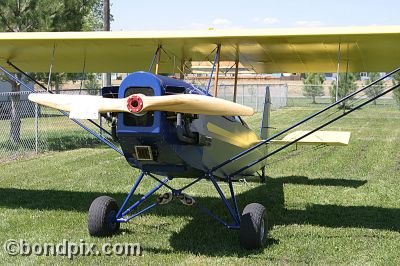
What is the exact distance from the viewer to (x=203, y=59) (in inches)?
315

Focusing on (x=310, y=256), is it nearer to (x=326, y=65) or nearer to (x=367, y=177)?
(x=326, y=65)

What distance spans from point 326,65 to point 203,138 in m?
4.03

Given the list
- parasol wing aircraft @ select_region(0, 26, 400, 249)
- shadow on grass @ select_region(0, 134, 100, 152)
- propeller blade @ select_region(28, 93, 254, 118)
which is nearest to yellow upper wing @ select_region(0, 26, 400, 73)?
parasol wing aircraft @ select_region(0, 26, 400, 249)

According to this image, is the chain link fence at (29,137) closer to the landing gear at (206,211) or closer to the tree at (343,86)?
the tree at (343,86)

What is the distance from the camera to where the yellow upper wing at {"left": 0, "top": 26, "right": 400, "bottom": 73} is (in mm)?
6215

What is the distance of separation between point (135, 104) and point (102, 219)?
1.77 meters

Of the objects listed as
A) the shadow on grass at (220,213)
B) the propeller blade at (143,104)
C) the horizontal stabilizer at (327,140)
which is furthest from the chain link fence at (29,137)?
the propeller blade at (143,104)

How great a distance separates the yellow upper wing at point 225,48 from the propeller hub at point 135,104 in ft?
5.70

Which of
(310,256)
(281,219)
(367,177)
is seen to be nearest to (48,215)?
(281,219)

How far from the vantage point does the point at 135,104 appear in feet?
15.8

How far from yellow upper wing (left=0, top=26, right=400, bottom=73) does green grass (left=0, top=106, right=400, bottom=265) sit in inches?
85.5

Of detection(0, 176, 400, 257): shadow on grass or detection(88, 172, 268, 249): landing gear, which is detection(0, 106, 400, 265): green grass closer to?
detection(0, 176, 400, 257): shadow on grass
